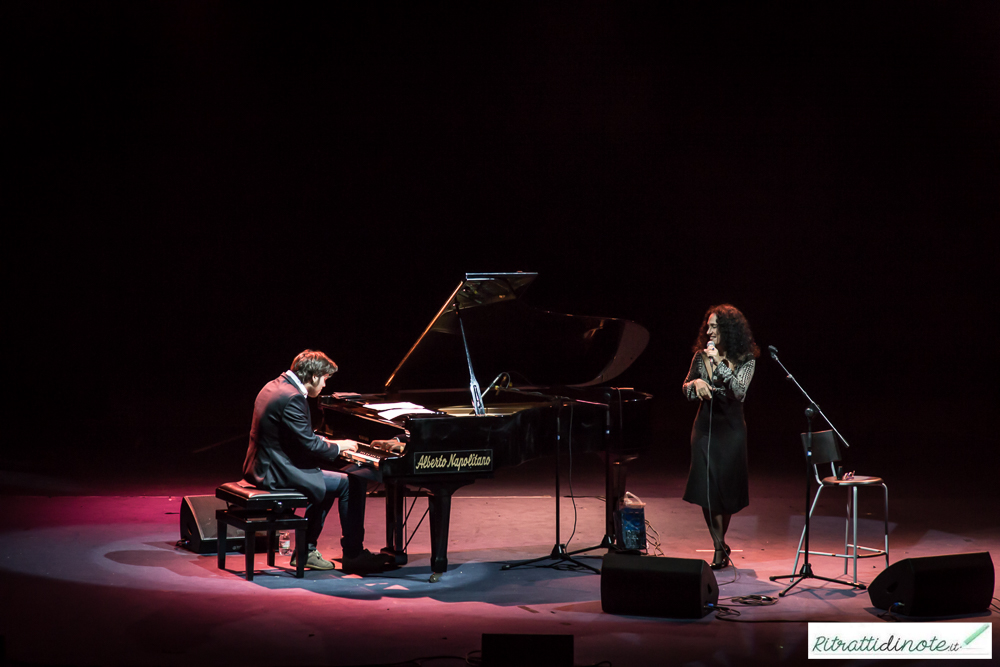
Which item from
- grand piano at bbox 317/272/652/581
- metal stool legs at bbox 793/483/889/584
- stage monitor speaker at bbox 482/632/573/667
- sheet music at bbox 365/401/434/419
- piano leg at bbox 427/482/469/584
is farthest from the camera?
sheet music at bbox 365/401/434/419

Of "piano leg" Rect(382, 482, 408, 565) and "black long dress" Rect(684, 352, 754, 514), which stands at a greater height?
"black long dress" Rect(684, 352, 754, 514)

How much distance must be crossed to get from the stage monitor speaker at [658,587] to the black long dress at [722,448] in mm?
860

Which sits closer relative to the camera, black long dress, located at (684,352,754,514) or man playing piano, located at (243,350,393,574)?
man playing piano, located at (243,350,393,574)

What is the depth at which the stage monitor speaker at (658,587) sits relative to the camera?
3898 mm

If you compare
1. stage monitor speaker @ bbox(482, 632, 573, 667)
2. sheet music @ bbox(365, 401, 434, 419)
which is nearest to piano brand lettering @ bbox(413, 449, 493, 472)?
sheet music @ bbox(365, 401, 434, 419)

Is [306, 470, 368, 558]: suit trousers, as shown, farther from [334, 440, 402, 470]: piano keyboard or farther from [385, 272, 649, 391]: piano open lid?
[385, 272, 649, 391]: piano open lid

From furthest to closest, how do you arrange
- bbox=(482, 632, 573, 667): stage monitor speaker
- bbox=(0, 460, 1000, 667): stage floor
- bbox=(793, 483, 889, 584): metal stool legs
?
bbox=(793, 483, 889, 584): metal stool legs
bbox=(0, 460, 1000, 667): stage floor
bbox=(482, 632, 573, 667): stage monitor speaker

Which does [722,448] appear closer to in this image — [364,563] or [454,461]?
[454,461]

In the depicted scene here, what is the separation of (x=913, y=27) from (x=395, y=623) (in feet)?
27.4

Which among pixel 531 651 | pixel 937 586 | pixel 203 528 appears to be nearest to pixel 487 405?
pixel 203 528

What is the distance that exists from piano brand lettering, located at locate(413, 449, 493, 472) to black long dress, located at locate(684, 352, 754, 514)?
1118 mm

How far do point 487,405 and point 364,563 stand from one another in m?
1.32

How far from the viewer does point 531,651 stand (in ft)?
9.46

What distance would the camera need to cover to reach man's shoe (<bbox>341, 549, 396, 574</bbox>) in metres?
4.82
